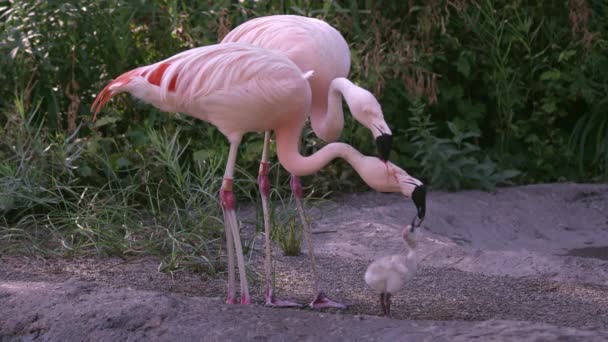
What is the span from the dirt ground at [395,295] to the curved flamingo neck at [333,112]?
2.57 feet

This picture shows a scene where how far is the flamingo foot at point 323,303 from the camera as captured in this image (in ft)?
13.4

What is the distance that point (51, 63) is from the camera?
670cm

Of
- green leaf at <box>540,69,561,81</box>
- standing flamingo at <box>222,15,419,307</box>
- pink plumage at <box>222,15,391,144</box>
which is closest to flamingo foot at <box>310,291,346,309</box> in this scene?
standing flamingo at <box>222,15,419,307</box>

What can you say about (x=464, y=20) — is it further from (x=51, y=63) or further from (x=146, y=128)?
(x=51, y=63)

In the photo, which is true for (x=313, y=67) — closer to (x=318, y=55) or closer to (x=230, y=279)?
(x=318, y=55)

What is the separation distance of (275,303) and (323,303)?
22 centimetres

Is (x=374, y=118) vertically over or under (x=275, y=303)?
over

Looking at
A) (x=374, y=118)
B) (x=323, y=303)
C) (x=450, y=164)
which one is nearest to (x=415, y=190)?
(x=374, y=118)

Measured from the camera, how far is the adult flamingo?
3.87m

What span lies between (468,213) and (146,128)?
233 cm

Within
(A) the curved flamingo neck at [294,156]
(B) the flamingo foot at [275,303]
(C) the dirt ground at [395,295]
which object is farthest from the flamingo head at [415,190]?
(B) the flamingo foot at [275,303]

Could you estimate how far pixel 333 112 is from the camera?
4.12 metres

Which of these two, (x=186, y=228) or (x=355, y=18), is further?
(x=355, y=18)

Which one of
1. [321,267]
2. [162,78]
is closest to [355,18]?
[321,267]
